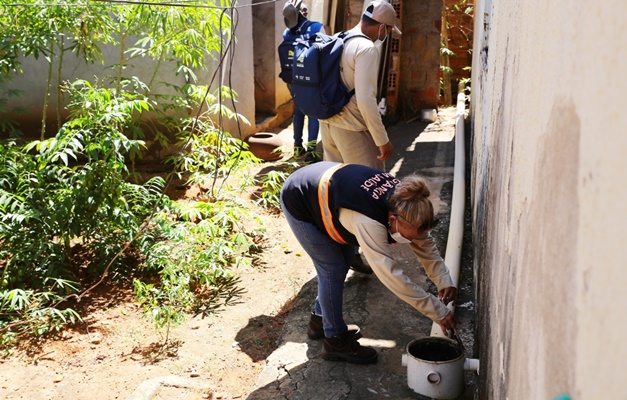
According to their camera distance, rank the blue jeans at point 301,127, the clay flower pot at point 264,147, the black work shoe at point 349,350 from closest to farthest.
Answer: the black work shoe at point 349,350 < the blue jeans at point 301,127 < the clay flower pot at point 264,147

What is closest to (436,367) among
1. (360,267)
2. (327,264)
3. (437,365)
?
(437,365)

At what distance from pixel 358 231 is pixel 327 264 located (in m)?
0.58

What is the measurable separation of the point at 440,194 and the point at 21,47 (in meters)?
3.95

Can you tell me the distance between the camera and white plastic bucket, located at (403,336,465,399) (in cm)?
328

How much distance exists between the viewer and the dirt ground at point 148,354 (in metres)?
4.20

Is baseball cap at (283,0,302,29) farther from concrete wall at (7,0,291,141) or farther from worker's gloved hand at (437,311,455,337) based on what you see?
worker's gloved hand at (437,311,455,337)

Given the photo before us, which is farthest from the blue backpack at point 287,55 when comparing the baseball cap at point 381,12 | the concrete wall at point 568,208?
the concrete wall at point 568,208

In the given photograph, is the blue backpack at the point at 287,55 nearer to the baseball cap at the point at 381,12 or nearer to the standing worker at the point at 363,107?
the standing worker at the point at 363,107

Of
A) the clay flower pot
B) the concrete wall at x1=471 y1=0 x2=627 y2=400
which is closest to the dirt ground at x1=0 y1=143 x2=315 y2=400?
the concrete wall at x1=471 y1=0 x2=627 y2=400

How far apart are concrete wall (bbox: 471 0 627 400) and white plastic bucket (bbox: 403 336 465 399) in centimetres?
125

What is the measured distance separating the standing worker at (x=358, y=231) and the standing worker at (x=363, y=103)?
38.8 inches

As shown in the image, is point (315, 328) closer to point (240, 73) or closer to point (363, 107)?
point (363, 107)

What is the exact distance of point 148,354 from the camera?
460 centimetres

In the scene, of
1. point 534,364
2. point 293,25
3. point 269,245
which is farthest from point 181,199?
point 534,364
